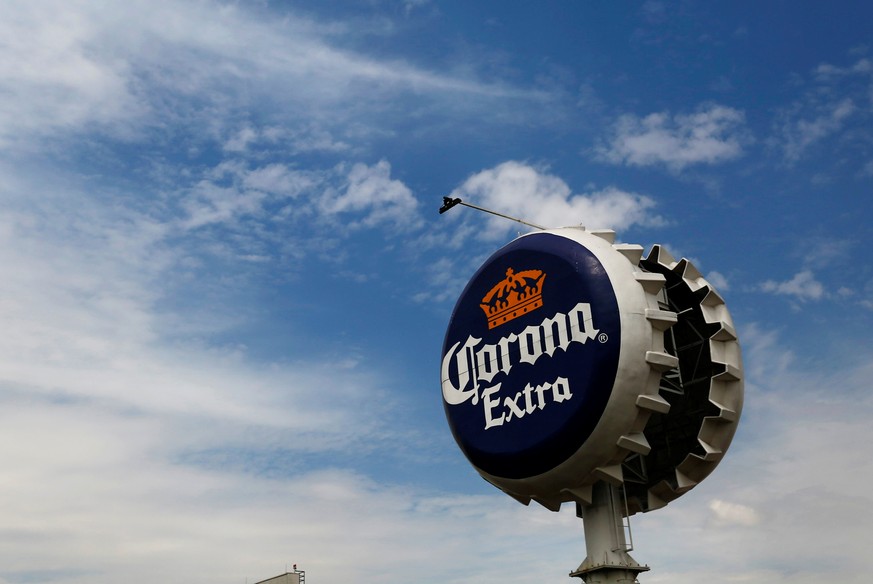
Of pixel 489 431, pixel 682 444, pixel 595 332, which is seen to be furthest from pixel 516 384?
pixel 682 444

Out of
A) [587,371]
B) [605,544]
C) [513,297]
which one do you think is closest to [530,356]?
[513,297]

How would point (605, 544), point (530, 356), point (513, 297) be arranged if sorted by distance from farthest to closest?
point (513, 297) → point (530, 356) → point (605, 544)

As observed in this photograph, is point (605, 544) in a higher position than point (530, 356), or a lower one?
lower

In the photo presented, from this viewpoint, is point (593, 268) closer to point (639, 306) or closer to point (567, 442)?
point (639, 306)

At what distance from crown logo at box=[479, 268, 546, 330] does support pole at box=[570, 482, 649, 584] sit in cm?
734

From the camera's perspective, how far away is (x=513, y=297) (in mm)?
34719

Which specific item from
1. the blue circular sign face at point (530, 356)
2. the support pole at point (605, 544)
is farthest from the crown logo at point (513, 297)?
the support pole at point (605, 544)

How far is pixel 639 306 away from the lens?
30344 millimetres

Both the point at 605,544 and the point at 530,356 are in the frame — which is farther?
the point at 530,356

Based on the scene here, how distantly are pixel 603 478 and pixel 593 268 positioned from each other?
7596 millimetres

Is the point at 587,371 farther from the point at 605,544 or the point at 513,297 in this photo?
the point at 605,544

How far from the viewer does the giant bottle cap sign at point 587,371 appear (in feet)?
97.8

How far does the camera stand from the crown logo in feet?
110

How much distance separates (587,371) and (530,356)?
3.30 m
